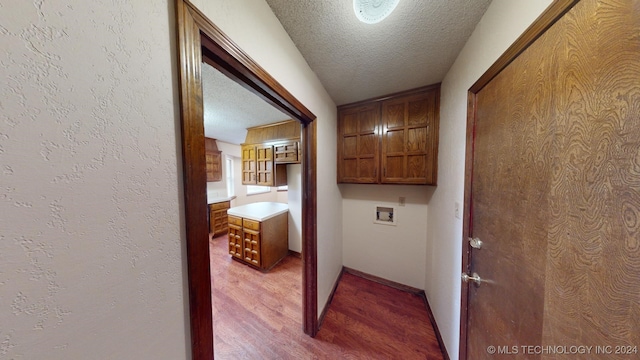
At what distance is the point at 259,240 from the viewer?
2330 mm

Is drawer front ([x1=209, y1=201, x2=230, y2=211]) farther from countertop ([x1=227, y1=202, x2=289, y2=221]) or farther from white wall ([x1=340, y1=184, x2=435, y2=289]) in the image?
white wall ([x1=340, y1=184, x2=435, y2=289])

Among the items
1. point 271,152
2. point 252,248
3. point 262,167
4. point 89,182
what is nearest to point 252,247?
point 252,248

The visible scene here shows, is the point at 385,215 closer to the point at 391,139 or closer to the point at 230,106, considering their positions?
the point at 391,139

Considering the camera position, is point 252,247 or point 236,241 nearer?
point 252,247

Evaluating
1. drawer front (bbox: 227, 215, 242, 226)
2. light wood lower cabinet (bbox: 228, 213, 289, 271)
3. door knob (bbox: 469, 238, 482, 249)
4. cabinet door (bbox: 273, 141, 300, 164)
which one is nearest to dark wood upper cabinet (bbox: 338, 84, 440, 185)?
cabinet door (bbox: 273, 141, 300, 164)

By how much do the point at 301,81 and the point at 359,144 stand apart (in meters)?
0.96

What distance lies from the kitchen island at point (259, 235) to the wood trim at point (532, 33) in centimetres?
240

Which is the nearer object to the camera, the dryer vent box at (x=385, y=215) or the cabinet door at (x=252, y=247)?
the dryer vent box at (x=385, y=215)

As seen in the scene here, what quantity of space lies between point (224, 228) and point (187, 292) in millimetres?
3745

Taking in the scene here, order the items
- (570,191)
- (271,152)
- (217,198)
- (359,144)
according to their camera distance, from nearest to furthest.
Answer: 1. (570,191)
2. (359,144)
3. (271,152)
4. (217,198)

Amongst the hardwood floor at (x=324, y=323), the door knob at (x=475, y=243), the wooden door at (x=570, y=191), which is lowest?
the hardwood floor at (x=324, y=323)

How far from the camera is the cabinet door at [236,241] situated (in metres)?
2.51

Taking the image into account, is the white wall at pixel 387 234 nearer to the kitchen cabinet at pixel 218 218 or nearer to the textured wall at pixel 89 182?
the textured wall at pixel 89 182

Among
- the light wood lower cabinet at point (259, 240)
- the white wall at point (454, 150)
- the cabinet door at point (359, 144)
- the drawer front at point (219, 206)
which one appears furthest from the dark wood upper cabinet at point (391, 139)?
the drawer front at point (219, 206)
